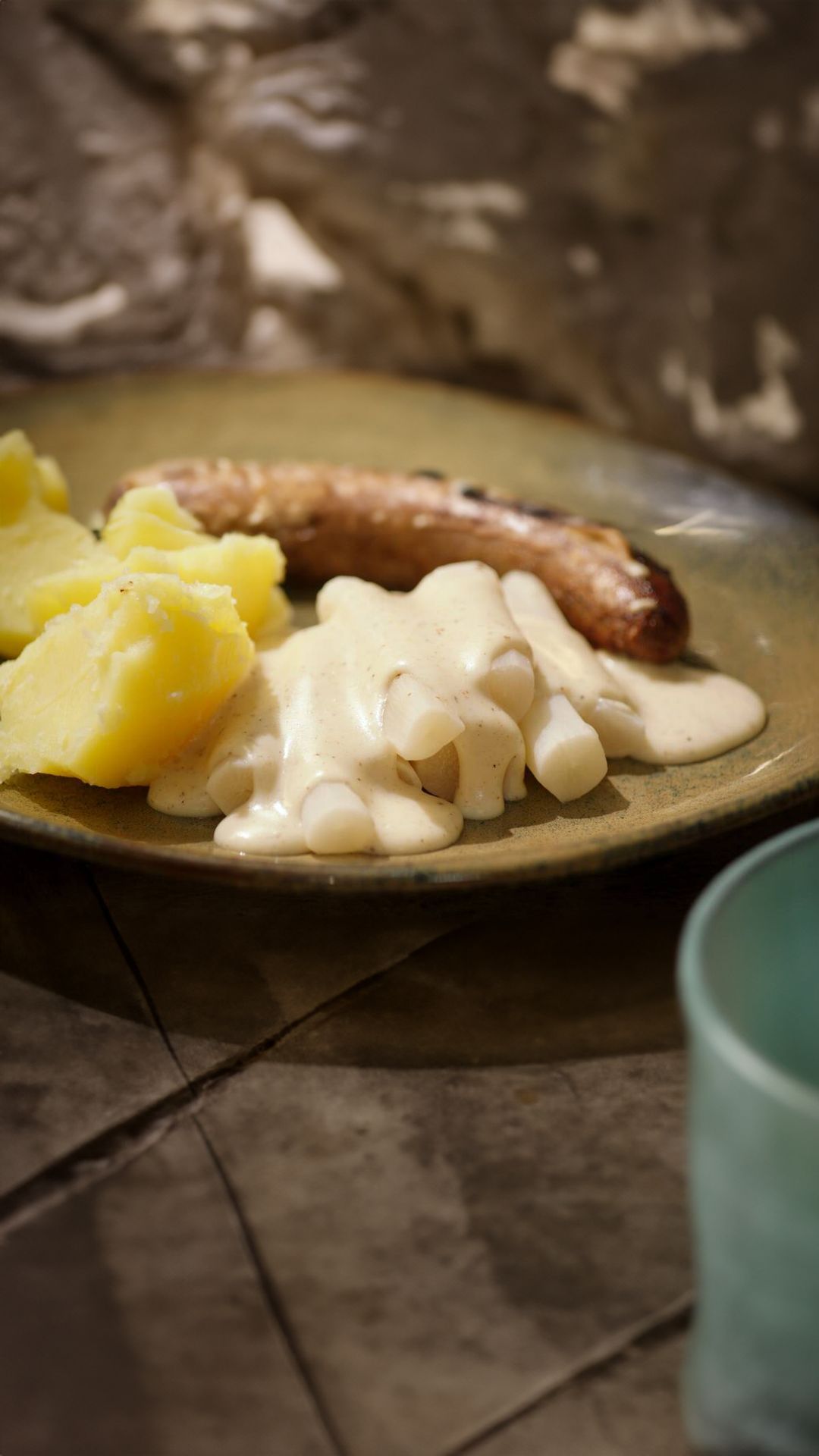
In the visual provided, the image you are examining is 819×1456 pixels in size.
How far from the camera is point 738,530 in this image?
236cm

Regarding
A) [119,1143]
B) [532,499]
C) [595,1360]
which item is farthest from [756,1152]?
[532,499]

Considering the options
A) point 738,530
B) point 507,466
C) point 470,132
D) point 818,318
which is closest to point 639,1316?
point 738,530

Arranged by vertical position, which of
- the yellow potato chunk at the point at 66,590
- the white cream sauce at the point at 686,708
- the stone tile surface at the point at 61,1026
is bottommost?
the stone tile surface at the point at 61,1026

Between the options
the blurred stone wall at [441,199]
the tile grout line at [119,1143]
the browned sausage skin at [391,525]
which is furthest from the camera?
the blurred stone wall at [441,199]

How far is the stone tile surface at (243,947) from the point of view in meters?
1.52

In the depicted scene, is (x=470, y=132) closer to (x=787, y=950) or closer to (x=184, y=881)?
(x=184, y=881)

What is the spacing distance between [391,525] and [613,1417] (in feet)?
4.65

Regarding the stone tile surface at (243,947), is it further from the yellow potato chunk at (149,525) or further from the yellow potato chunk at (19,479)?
the yellow potato chunk at (19,479)

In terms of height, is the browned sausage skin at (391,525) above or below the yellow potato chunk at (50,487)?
below

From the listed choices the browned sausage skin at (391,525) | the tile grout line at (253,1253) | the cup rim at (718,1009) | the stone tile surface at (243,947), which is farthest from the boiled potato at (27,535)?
the cup rim at (718,1009)

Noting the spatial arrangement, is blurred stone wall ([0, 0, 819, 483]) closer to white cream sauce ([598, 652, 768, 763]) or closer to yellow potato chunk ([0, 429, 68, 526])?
white cream sauce ([598, 652, 768, 763])

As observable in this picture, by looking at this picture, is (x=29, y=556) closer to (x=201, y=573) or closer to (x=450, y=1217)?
(x=201, y=573)

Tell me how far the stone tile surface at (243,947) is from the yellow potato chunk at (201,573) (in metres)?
0.40

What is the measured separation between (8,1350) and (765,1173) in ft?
2.19
